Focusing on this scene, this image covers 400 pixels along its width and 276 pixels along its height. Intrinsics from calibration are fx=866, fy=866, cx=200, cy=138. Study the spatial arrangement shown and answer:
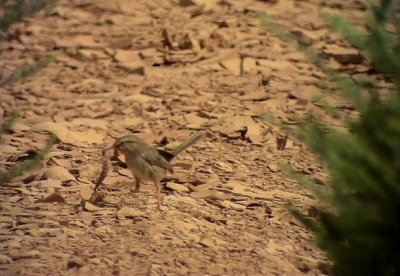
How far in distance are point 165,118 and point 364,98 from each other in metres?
2.31

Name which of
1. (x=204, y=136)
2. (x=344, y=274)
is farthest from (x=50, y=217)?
(x=344, y=274)

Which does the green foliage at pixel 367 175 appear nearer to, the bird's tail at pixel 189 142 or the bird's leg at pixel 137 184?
the bird's leg at pixel 137 184

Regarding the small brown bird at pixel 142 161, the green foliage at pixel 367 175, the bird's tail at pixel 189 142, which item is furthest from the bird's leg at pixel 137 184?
the green foliage at pixel 367 175

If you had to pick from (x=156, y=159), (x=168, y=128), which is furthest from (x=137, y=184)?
(x=168, y=128)

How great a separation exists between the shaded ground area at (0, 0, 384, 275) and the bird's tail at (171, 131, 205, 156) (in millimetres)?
58

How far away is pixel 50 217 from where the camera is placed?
3.91 m

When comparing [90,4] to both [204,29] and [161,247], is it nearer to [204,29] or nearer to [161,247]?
[204,29]

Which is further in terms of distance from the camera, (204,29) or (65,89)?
(204,29)

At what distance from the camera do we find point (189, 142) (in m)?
4.62

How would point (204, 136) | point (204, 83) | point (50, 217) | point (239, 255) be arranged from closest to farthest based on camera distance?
1. point (239, 255)
2. point (50, 217)
3. point (204, 136)
4. point (204, 83)

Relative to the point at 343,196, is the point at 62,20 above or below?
below

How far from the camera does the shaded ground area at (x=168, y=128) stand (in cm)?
366

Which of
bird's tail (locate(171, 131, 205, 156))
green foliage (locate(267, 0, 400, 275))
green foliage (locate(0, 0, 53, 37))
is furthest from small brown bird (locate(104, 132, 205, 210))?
green foliage (locate(267, 0, 400, 275))

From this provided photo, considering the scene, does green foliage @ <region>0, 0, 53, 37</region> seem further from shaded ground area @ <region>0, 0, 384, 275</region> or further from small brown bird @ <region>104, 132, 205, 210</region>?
small brown bird @ <region>104, 132, 205, 210</region>
